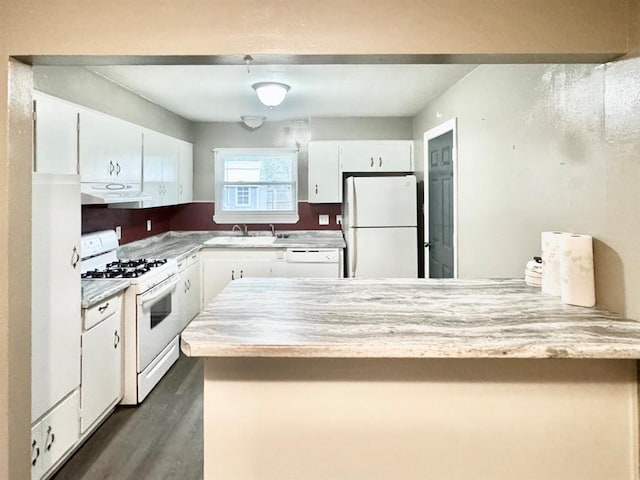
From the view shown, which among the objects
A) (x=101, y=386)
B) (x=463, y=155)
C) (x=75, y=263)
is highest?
(x=463, y=155)

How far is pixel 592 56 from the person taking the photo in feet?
5.22

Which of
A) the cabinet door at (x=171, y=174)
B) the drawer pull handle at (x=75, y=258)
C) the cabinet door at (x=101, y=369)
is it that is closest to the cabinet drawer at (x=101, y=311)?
the cabinet door at (x=101, y=369)

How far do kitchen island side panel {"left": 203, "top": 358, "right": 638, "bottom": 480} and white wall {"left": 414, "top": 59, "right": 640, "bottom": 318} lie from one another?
383 millimetres

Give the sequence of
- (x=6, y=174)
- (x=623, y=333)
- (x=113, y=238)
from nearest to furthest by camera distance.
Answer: (x=623, y=333), (x=6, y=174), (x=113, y=238)

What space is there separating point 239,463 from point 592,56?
1.87 meters

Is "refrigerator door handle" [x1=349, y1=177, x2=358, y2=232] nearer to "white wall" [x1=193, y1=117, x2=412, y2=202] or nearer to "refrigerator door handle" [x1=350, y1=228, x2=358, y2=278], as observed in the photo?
"refrigerator door handle" [x1=350, y1=228, x2=358, y2=278]

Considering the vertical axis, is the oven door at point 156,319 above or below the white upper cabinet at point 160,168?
below

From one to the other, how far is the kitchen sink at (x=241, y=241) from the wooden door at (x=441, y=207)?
1736 mm

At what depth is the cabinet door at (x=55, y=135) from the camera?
7.96 ft

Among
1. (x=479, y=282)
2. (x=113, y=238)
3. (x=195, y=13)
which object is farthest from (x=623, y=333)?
(x=113, y=238)

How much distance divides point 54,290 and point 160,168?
2315 mm

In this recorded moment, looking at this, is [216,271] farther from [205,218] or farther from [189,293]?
[205,218]

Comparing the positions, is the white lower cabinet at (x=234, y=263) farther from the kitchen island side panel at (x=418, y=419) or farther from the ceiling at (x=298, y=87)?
the kitchen island side panel at (x=418, y=419)

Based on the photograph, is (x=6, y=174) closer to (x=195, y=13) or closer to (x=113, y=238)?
(x=195, y=13)
